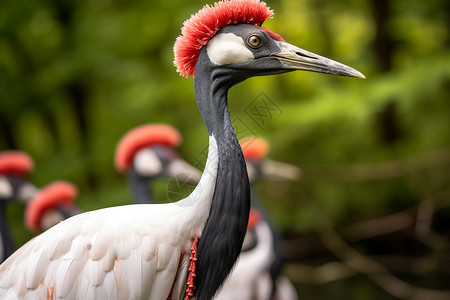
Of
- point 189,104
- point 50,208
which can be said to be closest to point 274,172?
point 50,208

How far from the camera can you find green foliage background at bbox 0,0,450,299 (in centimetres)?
507

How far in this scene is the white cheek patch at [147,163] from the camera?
3396 mm

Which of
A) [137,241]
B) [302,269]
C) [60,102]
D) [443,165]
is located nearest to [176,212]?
[137,241]

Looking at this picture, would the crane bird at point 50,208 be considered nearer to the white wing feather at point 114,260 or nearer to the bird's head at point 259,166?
the bird's head at point 259,166

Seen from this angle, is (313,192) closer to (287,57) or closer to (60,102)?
→ (60,102)

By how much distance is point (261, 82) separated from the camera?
6379 millimetres

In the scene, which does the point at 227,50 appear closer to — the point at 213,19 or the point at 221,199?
the point at 213,19

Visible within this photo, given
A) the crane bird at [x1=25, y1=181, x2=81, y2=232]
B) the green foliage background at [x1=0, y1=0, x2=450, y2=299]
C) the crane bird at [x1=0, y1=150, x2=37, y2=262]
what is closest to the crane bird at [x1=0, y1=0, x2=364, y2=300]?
the crane bird at [x1=25, y1=181, x2=81, y2=232]

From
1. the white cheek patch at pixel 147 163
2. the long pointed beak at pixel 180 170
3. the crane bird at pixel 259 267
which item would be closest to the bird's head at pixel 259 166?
the crane bird at pixel 259 267

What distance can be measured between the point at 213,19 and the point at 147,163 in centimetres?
213

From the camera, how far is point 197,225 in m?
1.38

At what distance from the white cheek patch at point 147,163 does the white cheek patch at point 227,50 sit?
2.07 metres

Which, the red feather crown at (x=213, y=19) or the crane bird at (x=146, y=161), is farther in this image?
the crane bird at (x=146, y=161)

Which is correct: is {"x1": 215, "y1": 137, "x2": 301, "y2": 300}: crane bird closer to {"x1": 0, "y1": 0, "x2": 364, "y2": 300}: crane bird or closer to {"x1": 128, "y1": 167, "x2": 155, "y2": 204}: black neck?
{"x1": 128, "y1": 167, "x2": 155, "y2": 204}: black neck
